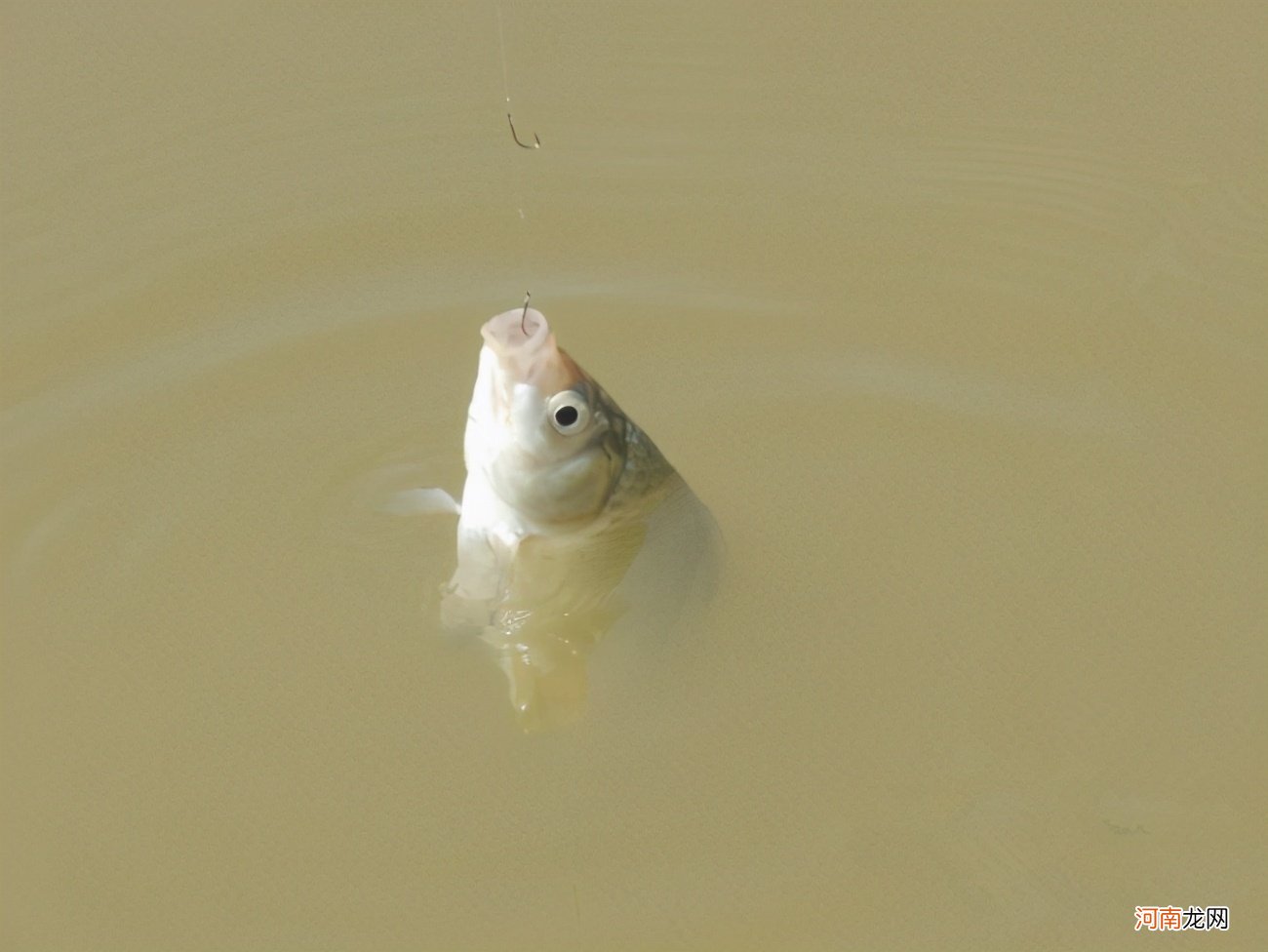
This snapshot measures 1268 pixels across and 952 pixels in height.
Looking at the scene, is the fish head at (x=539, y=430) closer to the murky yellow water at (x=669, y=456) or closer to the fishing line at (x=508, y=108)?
the murky yellow water at (x=669, y=456)

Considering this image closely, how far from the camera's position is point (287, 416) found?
5.51 m

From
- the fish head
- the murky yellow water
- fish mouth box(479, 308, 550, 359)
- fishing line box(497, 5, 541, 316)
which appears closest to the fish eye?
the fish head

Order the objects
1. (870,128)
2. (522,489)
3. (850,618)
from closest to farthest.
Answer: (522,489) < (850,618) < (870,128)

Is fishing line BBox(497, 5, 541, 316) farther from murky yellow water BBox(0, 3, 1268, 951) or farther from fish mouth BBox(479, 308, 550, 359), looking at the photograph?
fish mouth BBox(479, 308, 550, 359)

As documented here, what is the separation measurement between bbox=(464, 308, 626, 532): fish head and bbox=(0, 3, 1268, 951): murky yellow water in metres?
0.58

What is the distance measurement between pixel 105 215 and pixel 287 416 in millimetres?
1217

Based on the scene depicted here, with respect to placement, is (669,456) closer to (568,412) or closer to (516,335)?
(568,412)

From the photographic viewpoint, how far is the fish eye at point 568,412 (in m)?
4.24

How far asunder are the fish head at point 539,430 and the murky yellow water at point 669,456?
578 millimetres

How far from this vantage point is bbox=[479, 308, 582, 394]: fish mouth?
164 inches

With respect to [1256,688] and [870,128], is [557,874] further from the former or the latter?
[870,128]

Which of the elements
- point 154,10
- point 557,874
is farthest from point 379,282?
point 557,874

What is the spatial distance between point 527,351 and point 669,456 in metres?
1.30

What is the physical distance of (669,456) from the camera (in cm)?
539
